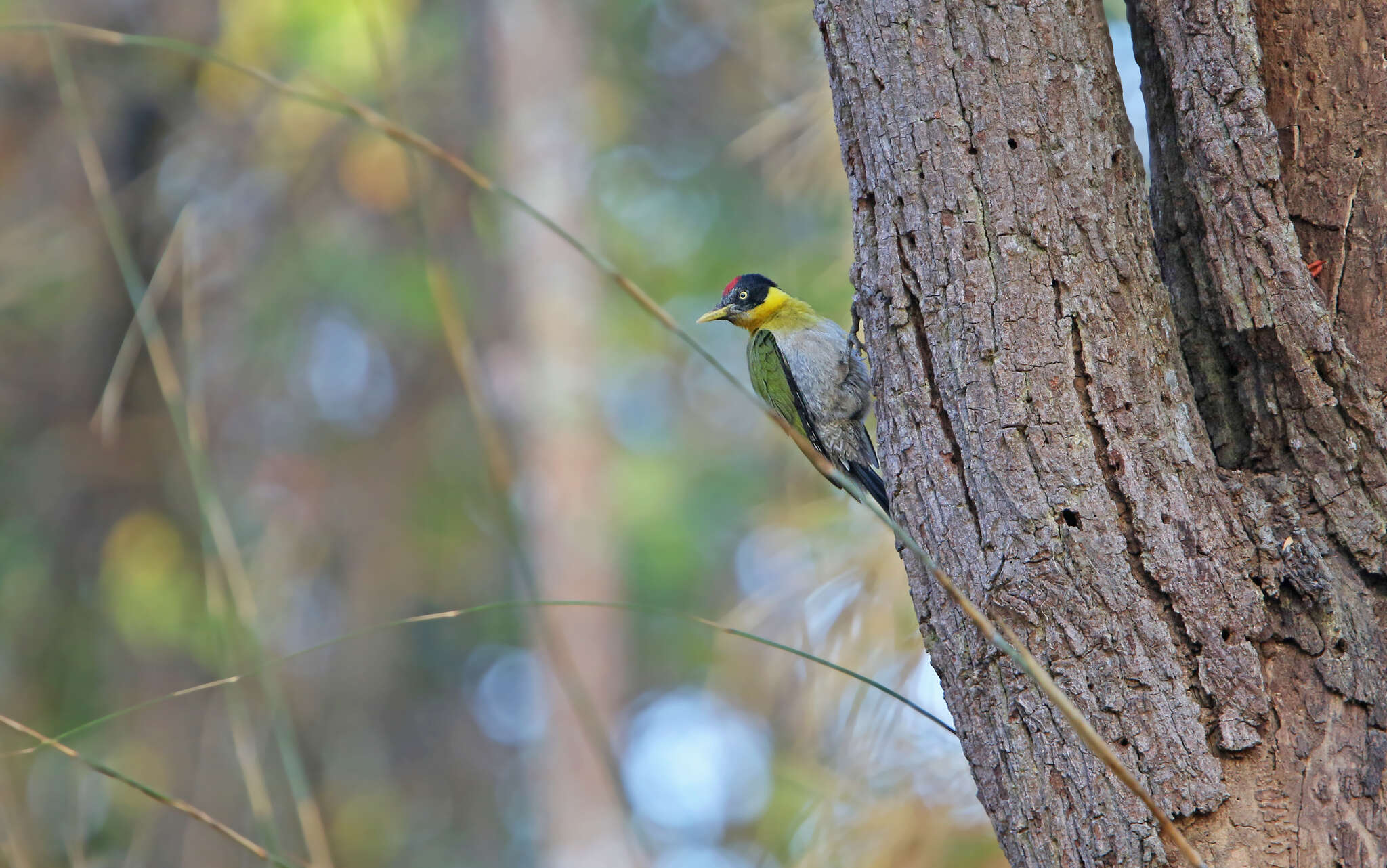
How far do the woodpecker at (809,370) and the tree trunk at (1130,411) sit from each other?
2393 mm

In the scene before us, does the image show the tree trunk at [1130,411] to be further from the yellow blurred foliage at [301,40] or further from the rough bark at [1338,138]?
the yellow blurred foliage at [301,40]

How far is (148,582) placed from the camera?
25.0 feet

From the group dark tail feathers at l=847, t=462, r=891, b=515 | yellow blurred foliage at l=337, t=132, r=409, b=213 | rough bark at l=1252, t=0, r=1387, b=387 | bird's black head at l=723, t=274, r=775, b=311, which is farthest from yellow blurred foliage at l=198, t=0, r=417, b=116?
rough bark at l=1252, t=0, r=1387, b=387

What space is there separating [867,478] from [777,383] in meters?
0.60

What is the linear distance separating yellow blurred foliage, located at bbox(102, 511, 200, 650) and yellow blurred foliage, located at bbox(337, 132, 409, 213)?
326 cm

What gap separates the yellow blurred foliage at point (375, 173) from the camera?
29.3 feet

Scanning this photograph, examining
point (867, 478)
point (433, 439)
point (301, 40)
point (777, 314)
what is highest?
point (301, 40)

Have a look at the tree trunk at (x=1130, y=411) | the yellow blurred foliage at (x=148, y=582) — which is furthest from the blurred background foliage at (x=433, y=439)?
the tree trunk at (x=1130, y=411)

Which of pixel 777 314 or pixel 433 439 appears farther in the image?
pixel 433 439

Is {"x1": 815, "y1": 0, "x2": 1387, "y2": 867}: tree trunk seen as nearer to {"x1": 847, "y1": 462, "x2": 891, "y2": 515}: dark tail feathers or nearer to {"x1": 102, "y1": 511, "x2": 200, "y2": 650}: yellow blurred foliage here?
{"x1": 847, "y1": 462, "x2": 891, "y2": 515}: dark tail feathers

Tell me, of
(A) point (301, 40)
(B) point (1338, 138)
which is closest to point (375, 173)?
(A) point (301, 40)

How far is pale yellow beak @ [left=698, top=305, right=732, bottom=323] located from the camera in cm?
454

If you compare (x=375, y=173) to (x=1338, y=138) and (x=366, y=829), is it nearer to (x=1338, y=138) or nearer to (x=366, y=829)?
(x=366, y=829)

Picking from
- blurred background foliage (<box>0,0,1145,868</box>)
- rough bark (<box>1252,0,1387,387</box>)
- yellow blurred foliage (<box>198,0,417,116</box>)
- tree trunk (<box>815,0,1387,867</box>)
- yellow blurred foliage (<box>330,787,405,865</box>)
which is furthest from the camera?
yellow blurred foliage (<box>330,787,405,865</box>)
